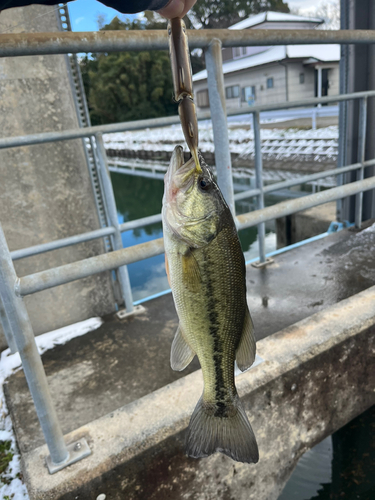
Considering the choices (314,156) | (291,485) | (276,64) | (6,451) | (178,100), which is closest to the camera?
(178,100)

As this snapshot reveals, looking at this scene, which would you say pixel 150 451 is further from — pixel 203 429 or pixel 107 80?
pixel 107 80

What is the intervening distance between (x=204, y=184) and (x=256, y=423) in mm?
1395

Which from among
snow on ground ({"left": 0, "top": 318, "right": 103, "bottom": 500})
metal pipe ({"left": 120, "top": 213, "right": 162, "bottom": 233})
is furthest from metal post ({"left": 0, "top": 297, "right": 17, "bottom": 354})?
metal pipe ({"left": 120, "top": 213, "right": 162, "bottom": 233})

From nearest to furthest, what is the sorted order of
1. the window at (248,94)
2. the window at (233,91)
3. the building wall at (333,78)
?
1. the building wall at (333,78)
2. the window at (248,94)
3. the window at (233,91)

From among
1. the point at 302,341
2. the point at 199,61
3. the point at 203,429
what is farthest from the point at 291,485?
the point at 199,61

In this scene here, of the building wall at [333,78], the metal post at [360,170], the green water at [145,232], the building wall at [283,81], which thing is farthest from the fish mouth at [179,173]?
the building wall at [333,78]

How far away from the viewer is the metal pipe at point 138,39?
119 centimetres

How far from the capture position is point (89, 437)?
162cm

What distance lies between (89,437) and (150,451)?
262 mm

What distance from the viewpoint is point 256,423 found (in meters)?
1.88

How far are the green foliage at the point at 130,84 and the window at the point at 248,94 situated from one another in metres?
6.96

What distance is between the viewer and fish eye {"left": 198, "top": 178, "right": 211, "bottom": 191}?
0.94 m

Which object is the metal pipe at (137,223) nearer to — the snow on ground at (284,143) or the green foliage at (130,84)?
the snow on ground at (284,143)

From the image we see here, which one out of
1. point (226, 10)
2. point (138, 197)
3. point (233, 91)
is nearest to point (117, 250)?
point (138, 197)
